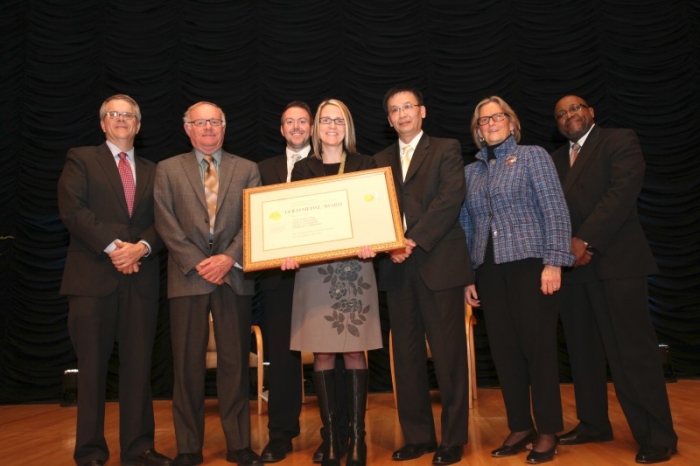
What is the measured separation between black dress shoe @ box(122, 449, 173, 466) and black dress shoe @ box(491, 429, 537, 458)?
61.6 inches

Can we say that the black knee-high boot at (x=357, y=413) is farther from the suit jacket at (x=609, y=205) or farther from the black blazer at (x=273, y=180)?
the suit jacket at (x=609, y=205)

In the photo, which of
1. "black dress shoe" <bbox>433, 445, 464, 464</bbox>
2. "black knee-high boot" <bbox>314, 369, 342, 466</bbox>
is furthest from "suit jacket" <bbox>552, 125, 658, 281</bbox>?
"black knee-high boot" <bbox>314, 369, 342, 466</bbox>

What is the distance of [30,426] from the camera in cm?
450

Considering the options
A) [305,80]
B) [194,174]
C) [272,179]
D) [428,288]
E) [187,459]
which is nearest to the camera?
A: [187,459]

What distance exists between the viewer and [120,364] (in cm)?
307

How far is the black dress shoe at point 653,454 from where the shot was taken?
8.98 ft

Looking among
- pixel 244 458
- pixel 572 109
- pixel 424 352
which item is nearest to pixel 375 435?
pixel 424 352

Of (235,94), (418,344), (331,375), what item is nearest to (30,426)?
(331,375)

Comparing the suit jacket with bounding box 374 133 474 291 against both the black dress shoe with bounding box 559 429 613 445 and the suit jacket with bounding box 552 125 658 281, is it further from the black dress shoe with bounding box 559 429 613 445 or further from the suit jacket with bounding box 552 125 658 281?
the black dress shoe with bounding box 559 429 613 445

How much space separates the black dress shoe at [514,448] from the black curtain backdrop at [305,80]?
3.56 m

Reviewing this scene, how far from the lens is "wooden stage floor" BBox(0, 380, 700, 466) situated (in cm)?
291

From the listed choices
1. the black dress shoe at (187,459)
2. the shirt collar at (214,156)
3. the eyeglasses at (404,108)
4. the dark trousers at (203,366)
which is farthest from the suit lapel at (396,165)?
the black dress shoe at (187,459)

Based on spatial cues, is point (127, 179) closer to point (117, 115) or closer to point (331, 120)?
point (117, 115)

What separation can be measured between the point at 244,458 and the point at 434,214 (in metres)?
1.47
